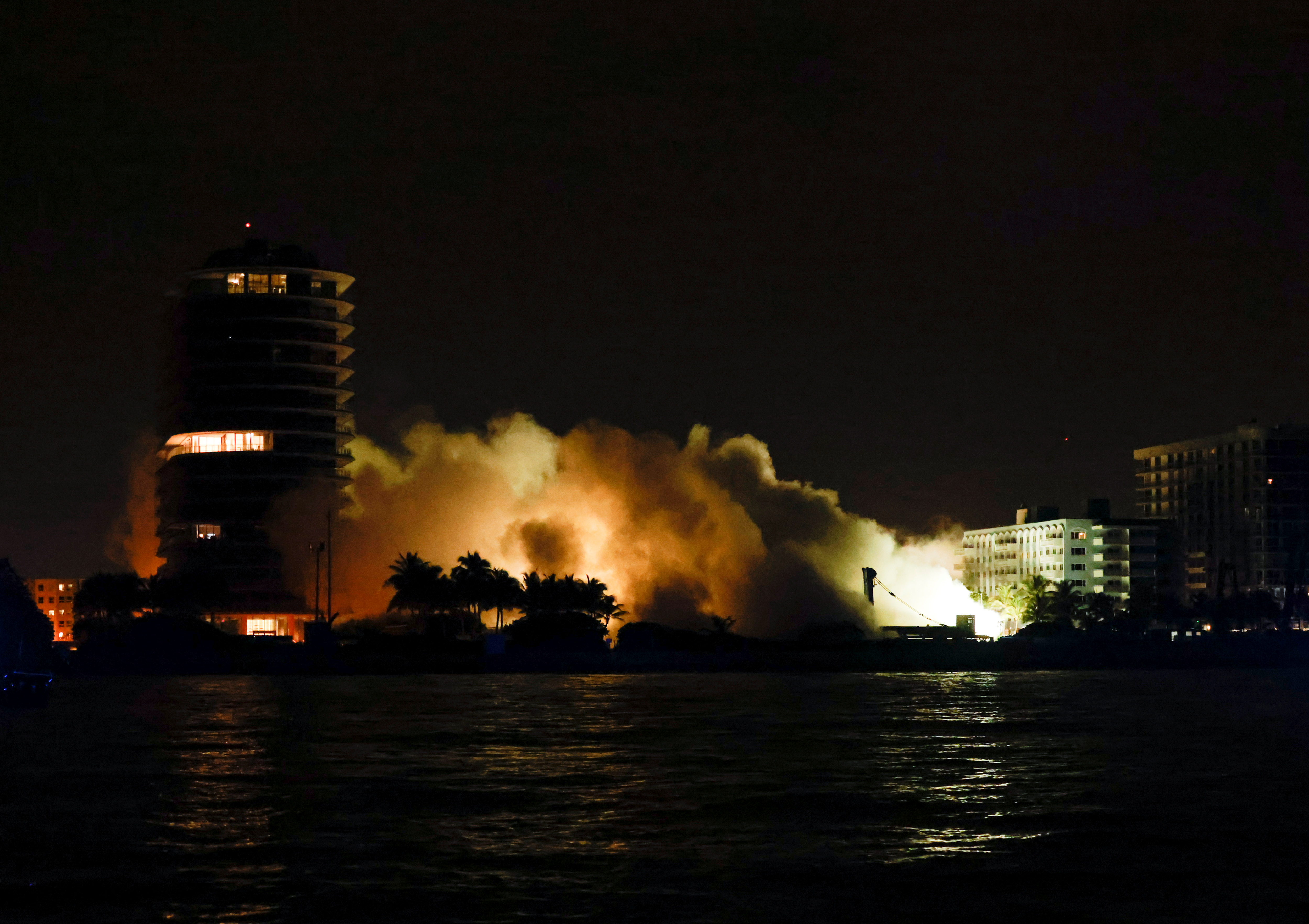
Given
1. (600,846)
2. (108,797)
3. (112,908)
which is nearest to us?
(112,908)

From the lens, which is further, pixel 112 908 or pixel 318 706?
pixel 318 706

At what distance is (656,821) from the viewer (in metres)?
49.3

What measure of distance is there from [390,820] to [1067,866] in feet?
63.5

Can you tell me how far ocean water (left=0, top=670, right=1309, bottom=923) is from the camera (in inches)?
1421

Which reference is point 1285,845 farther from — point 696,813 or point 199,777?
point 199,777

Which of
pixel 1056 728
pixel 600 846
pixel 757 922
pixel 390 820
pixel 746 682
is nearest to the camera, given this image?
pixel 757 922

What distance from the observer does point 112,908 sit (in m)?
35.7

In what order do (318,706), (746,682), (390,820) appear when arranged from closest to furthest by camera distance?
(390,820), (318,706), (746,682)

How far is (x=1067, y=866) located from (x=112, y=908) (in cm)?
2146

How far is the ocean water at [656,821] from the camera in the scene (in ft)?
118

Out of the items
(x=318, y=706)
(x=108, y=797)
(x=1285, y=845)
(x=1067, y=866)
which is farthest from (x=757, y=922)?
(x=318, y=706)

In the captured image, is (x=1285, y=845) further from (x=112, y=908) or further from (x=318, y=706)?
(x=318, y=706)

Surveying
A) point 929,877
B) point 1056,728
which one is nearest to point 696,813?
point 929,877

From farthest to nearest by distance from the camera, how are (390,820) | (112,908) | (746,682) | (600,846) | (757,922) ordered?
(746,682)
(390,820)
(600,846)
(112,908)
(757,922)
